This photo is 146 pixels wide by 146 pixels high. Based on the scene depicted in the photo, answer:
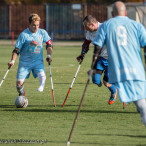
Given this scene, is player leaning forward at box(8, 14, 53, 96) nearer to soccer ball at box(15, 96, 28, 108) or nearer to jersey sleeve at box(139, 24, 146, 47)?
soccer ball at box(15, 96, 28, 108)

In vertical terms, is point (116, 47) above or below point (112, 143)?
above

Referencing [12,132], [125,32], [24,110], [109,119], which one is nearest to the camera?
[125,32]

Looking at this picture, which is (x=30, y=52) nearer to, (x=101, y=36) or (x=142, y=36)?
(x=101, y=36)

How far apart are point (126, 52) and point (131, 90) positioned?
533 mm

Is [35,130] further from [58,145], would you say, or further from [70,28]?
[70,28]

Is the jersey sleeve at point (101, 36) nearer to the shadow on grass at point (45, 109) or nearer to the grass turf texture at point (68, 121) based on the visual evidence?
the grass turf texture at point (68, 121)

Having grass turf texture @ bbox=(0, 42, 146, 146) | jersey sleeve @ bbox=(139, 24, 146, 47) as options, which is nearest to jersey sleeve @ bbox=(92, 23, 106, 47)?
jersey sleeve @ bbox=(139, 24, 146, 47)

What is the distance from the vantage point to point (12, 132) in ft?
25.8

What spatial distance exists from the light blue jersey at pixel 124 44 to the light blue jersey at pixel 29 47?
12.0ft

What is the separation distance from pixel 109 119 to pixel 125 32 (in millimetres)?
2680

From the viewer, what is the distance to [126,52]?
263 inches

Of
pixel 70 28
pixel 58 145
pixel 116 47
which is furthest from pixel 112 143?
pixel 70 28

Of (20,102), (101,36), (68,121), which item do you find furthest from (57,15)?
(101,36)

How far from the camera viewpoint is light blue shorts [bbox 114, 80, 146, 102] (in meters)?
6.67
